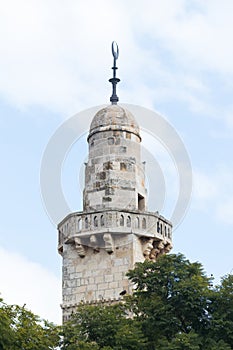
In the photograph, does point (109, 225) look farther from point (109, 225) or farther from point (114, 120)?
point (114, 120)

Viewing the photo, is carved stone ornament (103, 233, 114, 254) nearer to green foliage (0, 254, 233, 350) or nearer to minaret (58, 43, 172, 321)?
minaret (58, 43, 172, 321)

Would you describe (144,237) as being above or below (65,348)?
above

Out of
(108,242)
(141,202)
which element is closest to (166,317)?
(108,242)

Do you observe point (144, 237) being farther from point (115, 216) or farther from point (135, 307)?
point (135, 307)

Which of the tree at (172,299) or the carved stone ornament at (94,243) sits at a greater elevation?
the carved stone ornament at (94,243)

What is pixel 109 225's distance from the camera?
145 ft

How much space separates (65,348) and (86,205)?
9894 mm

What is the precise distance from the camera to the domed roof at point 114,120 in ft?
153

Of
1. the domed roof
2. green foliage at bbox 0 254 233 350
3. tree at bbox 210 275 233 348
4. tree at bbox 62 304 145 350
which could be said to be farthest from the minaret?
tree at bbox 210 275 233 348

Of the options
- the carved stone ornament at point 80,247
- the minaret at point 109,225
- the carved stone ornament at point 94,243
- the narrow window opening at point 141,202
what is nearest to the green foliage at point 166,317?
the minaret at point 109,225

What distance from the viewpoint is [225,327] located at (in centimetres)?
3703

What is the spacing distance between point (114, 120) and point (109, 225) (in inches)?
192

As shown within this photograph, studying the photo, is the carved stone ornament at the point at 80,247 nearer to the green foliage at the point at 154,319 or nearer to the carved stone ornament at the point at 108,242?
the carved stone ornament at the point at 108,242

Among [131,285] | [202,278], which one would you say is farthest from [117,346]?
[131,285]
